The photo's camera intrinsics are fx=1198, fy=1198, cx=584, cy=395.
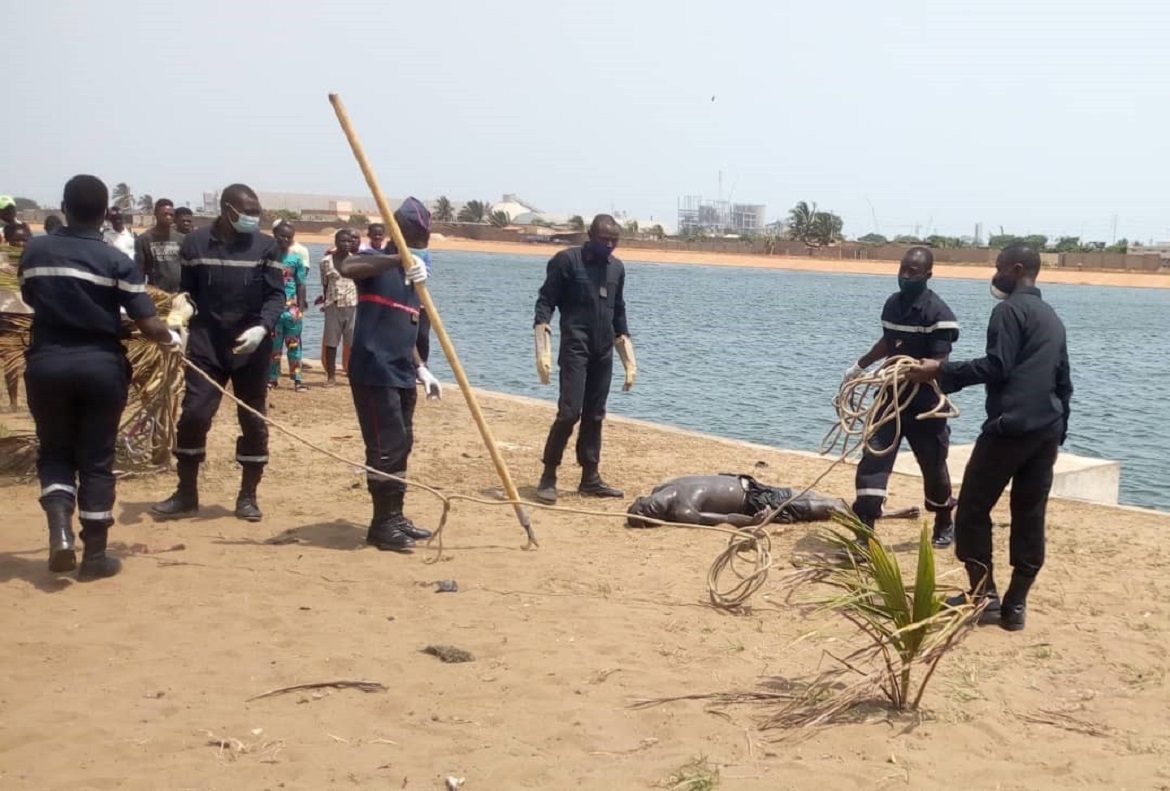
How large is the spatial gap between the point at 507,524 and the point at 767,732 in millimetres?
3507

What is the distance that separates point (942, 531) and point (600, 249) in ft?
9.90

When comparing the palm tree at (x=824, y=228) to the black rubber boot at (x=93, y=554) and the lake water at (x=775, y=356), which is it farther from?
the black rubber boot at (x=93, y=554)

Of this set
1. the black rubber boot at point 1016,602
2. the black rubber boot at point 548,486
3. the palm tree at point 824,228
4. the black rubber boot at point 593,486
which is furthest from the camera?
the palm tree at point 824,228

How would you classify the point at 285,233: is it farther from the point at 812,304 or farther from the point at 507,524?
the point at 812,304

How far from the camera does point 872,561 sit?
471 centimetres

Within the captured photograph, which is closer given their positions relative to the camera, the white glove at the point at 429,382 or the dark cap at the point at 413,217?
the dark cap at the point at 413,217

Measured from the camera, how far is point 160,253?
1075cm

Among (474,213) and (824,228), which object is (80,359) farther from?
(474,213)

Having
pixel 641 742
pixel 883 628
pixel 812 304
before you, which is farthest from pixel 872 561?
pixel 812 304

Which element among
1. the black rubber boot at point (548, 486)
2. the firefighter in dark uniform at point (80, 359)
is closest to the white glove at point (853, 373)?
the black rubber boot at point (548, 486)

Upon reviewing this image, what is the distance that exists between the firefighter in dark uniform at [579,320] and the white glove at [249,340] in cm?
204

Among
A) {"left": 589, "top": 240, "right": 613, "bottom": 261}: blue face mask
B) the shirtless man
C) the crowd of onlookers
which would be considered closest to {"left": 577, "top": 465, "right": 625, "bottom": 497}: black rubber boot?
the shirtless man

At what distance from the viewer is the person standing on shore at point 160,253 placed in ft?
35.2

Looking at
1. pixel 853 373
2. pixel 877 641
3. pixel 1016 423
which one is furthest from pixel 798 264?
pixel 877 641
